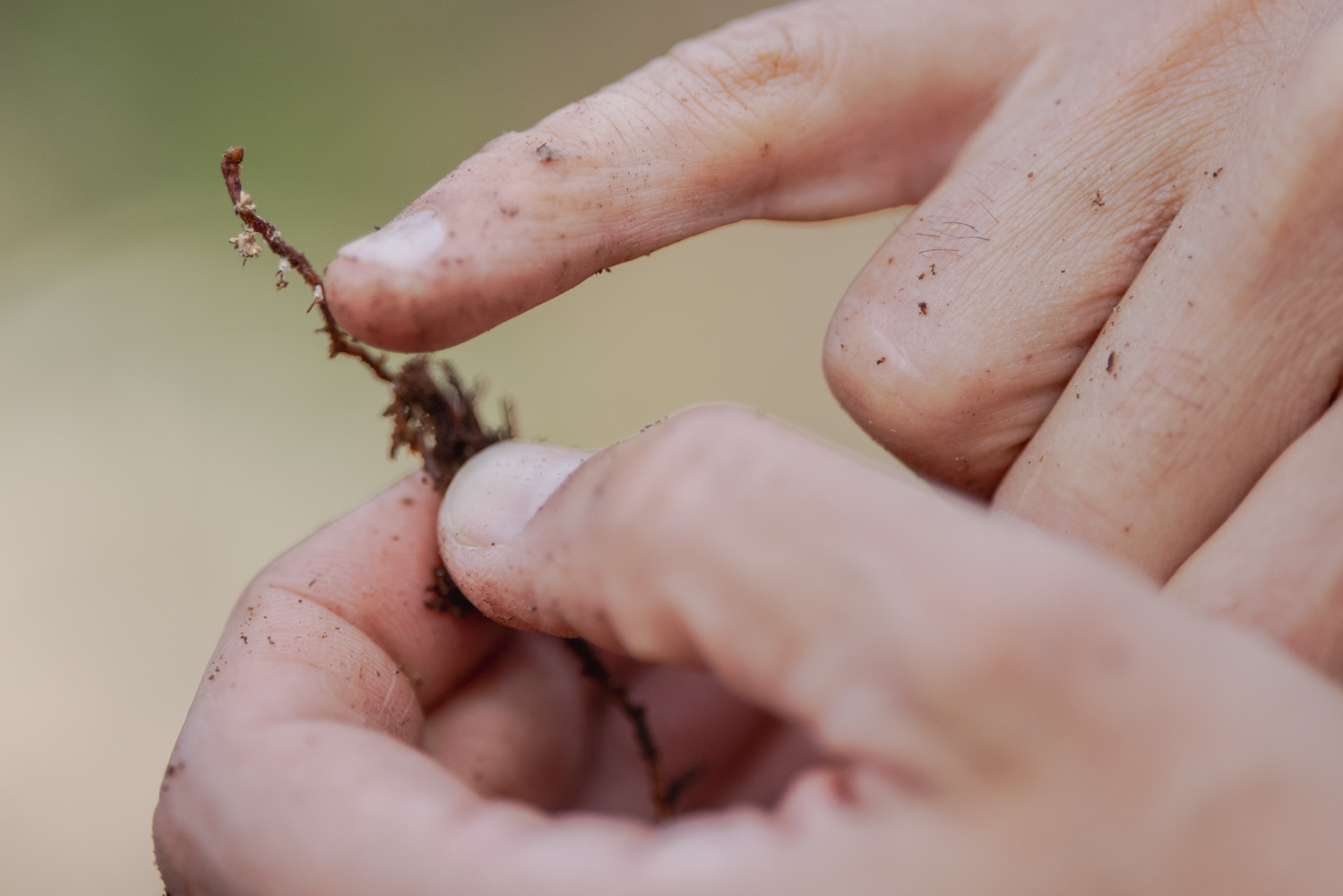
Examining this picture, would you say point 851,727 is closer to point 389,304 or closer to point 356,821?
point 356,821

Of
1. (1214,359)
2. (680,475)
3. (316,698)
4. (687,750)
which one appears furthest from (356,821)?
(1214,359)

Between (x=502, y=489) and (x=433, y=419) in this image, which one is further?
(x=433, y=419)

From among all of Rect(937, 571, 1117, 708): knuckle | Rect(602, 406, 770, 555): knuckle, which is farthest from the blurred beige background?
Rect(937, 571, 1117, 708): knuckle

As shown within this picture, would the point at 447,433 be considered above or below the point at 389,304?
below

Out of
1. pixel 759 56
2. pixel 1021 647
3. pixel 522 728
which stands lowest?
pixel 522 728

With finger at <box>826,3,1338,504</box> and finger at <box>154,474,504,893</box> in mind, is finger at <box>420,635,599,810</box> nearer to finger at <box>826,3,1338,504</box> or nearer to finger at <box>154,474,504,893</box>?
finger at <box>154,474,504,893</box>

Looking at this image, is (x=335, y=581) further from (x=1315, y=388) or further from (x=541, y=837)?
(x=1315, y=388)

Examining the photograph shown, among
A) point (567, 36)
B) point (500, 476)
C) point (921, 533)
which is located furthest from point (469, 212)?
point (567, 36)

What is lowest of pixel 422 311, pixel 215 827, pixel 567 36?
pixel 215 827
